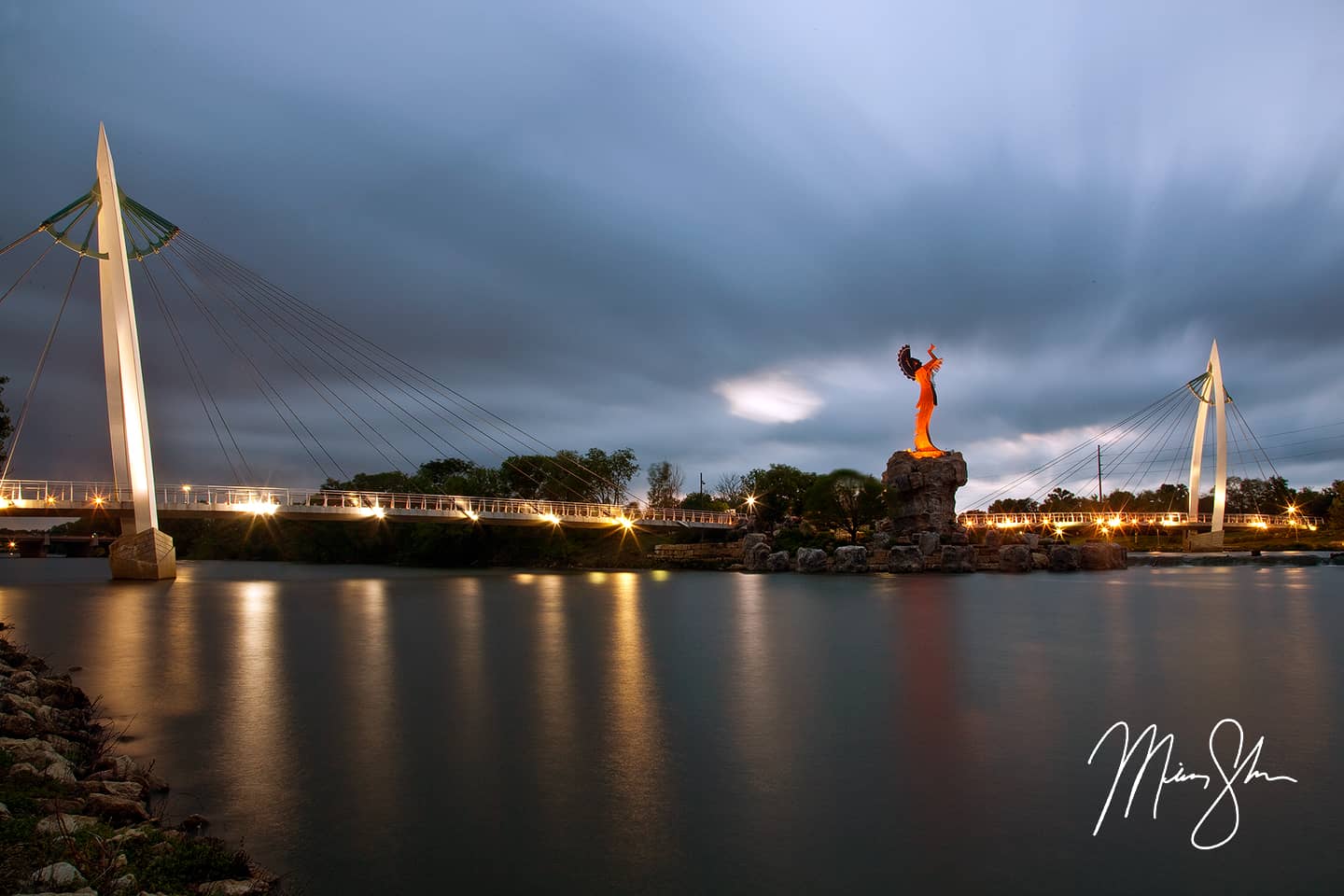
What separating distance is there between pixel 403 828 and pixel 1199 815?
8594 millimetres

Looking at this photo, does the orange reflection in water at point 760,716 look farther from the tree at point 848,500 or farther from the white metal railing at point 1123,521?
the white metal railing at point 1123,521

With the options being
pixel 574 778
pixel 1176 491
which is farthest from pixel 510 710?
pixel 1176 491

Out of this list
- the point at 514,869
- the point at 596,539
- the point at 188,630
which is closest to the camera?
the point at 514,869

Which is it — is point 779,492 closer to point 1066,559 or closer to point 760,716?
point 1066,559

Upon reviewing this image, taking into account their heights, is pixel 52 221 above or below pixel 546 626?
above

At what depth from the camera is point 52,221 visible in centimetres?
3909

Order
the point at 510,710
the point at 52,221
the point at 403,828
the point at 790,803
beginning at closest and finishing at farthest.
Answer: the point at 403,828 → the point at 790,803 → the point at 510,710 → the point at 52,221

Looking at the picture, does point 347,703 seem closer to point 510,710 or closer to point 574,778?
point 510,710

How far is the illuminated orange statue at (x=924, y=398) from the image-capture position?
64.1m

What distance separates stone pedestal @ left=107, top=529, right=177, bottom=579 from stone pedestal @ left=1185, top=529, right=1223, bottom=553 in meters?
80.9

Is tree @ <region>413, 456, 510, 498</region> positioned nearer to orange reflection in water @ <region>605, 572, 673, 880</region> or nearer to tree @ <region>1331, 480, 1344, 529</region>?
orange reflection in water @ <region>605, 572, 673, 880</region>
